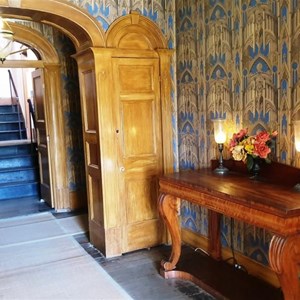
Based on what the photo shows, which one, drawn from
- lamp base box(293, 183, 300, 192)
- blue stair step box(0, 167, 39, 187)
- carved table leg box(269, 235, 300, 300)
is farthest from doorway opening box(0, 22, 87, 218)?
carved table leg box(269, 235, 300, 300)

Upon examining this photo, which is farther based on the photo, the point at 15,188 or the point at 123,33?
the point at 15,188

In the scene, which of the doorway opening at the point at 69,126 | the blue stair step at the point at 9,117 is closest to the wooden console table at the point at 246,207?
the doorway opening at the point at 69,126

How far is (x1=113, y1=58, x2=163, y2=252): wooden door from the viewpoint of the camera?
3832 mm

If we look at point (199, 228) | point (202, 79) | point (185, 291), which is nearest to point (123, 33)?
point (202, 79)

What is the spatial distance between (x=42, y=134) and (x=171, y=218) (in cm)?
343

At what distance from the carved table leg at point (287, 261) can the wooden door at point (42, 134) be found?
4367 mm

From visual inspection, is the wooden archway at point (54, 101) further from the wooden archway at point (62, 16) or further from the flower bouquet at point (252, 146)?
the flower bouquet at point (252, 146)

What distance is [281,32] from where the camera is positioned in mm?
2828

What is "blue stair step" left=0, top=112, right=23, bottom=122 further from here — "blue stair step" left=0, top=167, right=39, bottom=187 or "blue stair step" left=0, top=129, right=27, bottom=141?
"blue stair step" left=0, top=167, right=39, bottom=187

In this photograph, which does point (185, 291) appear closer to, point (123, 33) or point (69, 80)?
point (123, 33)

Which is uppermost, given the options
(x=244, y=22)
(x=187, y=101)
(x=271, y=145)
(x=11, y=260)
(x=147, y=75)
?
(x=244, y=22)

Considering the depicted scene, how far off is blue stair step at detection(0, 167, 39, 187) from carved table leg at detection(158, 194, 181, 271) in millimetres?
4285

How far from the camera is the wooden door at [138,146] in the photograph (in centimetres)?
383

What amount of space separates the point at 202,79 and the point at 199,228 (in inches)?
60.7
